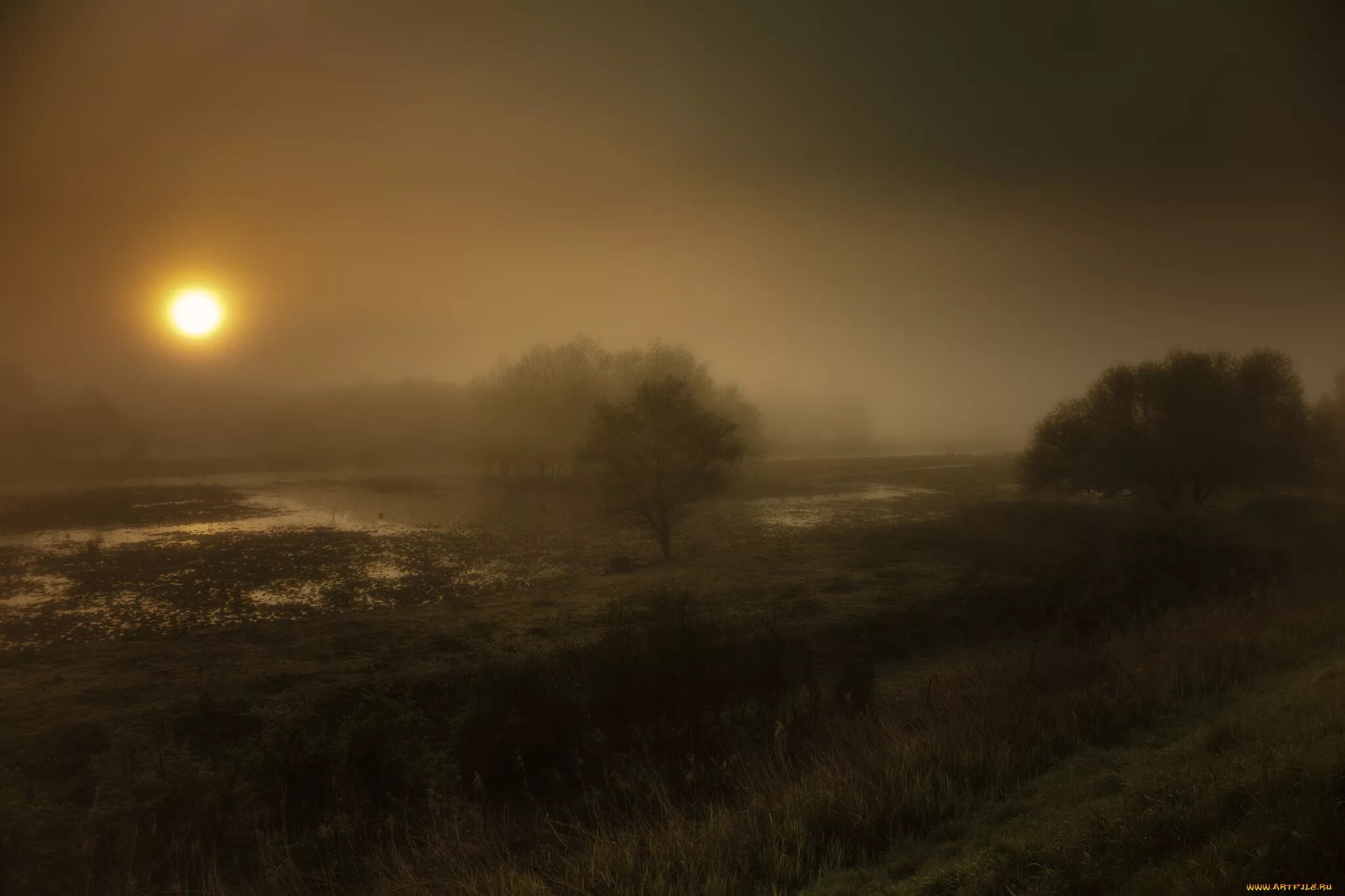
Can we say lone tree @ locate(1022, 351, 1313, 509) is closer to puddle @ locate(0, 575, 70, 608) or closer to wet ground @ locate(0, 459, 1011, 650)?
wet ground @ locate(0, 459, 1011, 650)

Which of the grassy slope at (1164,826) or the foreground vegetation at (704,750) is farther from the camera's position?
the foreground vegetation at (704,750)

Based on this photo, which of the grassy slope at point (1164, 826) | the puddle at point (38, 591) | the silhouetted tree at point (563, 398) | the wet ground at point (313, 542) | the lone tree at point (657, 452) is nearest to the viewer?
the grassy slope at point (1164, 826)

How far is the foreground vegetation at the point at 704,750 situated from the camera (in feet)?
23.6

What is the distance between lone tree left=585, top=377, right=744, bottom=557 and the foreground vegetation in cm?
1237

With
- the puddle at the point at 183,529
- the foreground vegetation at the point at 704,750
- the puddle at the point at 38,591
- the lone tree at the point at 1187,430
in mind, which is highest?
the lone tree at the point at 1187,430

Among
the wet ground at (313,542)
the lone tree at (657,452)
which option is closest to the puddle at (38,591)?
the wet ground at (313,542)

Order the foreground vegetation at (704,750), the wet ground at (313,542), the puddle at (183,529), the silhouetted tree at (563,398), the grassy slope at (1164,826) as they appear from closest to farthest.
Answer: the grassy slope at (1164,826)
the foreground vegetation at (704,750)
the wet ground at (313,542)
the puddle at (183,529)
the silhouetted tree at (563,398)

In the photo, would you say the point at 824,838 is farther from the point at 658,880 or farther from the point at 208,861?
the point at 208,861

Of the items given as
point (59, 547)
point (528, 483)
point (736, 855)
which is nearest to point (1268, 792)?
point (736, 855)

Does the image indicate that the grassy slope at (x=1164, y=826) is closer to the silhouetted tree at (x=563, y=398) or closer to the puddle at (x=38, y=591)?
the puddle at (x=38, y=591)

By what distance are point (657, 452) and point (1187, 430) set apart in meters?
34.6

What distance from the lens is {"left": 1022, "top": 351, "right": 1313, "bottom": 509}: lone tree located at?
3872 cm

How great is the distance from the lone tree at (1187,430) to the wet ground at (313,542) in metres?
12.3

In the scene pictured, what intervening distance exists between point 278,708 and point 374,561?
18978 mm
